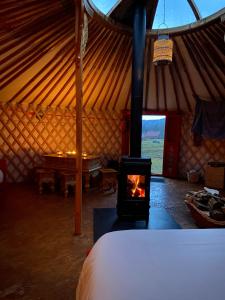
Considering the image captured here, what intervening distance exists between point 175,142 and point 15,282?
14.7 ft

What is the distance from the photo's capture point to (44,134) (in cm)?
478

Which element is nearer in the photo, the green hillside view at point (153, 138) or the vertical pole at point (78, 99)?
the vertical pole at point (78, 99)

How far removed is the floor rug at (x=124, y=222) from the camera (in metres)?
2.63

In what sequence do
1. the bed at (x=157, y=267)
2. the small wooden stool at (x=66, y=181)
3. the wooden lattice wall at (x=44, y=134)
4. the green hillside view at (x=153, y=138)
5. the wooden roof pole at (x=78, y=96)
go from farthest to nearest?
the green hillside view at (x=153, y=138), the wooden lattice wall at (x=44, y=134), the small wooden stool at (x=66, y=181), the wooden roof pole at (x=78, y=96), the bed at (x=157, y=267)

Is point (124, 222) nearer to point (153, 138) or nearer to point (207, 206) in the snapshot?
point (207, 206)

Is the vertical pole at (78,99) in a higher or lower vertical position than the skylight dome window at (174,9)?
lower

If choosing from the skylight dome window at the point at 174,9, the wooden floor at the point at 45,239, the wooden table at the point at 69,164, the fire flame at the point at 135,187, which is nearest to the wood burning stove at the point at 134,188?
the fire flame at the point at 135,187

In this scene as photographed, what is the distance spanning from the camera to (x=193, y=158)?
531cm

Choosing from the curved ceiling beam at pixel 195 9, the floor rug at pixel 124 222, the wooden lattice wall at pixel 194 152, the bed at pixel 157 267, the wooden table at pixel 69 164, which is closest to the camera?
the bed at pixel 157 267

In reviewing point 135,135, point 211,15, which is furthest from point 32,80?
point 211,15

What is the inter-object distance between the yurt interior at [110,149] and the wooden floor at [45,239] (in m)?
0.01

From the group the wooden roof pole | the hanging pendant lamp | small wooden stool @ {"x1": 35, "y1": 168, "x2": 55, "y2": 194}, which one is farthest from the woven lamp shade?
small wooden stool @ {"x1": 35, "y1": 168, "x2": 55, "y2": 194}

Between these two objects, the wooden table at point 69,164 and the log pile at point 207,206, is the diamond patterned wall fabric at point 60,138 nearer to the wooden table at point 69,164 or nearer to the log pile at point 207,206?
the wooden table at point 69,164

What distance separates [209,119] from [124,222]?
10.4ft
